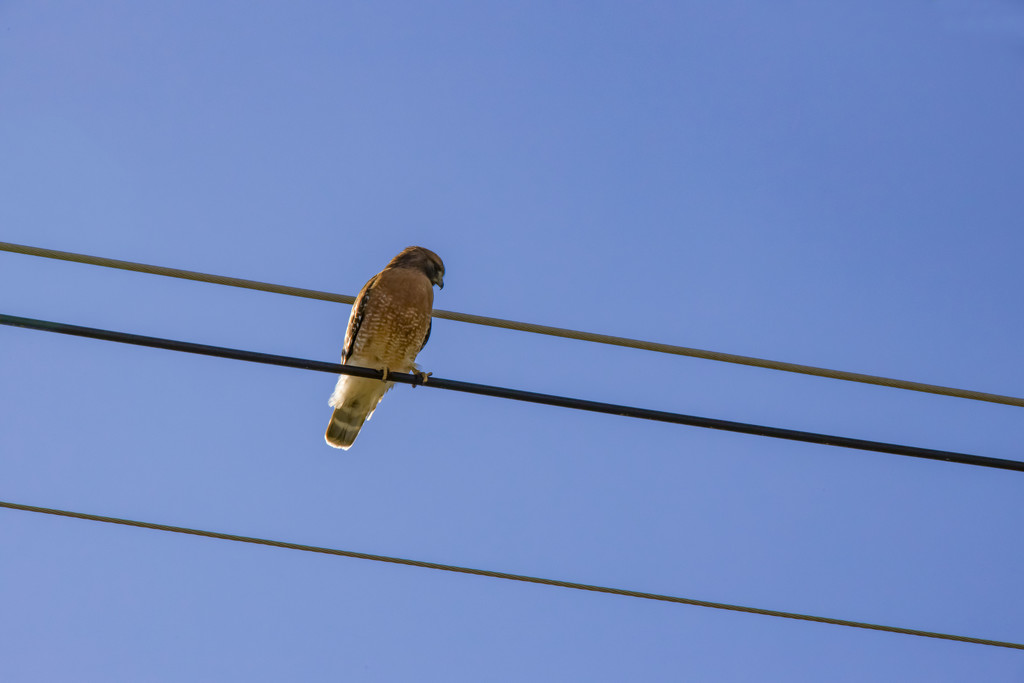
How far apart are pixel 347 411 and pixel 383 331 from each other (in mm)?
792

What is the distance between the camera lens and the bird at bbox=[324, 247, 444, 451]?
20.0 ft

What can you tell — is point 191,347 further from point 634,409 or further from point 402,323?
point 402,323

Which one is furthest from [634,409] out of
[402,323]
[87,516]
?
[402,323]

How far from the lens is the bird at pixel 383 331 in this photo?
609cm

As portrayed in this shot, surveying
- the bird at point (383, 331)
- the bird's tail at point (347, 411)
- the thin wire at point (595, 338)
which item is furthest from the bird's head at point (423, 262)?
the thin wire at point (595, 338)

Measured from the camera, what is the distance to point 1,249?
3.49 metres

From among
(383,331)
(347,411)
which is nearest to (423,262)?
(383,331)

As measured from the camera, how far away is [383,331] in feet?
20.0

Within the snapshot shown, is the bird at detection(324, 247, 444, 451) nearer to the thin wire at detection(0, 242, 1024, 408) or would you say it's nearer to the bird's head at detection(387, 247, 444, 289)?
the bird's head at detection(387, 247, 444, 289)

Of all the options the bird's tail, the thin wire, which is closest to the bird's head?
the bird's tail

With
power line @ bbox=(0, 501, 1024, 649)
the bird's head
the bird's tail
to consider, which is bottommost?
power line @ bbox=(0, 501, 1024, 649)

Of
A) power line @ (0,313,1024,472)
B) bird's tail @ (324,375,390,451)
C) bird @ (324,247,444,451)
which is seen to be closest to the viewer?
power line @ (0,313,1024,472)

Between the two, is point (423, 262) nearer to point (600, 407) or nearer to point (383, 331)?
point (383, 331)

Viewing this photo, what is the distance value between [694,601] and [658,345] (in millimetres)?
1279
